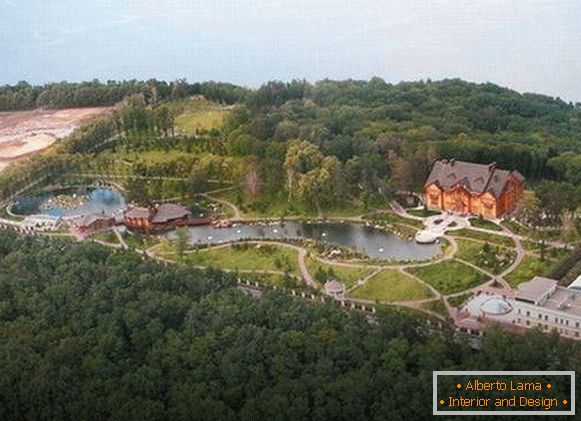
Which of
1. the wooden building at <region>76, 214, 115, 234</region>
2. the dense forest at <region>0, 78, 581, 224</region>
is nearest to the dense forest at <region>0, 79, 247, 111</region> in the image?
the dense forest at <region>0, 78, 581, 224</region>

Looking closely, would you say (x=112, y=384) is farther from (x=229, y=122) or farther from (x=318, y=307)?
(x=229, y=122)

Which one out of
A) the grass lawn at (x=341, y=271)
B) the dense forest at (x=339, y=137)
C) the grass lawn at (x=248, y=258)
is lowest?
the grass lawn at (x=341, y=271)

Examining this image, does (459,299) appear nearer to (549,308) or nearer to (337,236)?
(549,308)

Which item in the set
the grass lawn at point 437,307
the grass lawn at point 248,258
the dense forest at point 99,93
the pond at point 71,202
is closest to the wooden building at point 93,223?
the pond at point 71,202

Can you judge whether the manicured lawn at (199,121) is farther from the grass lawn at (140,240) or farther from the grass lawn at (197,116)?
the grass lawn at (140,240)

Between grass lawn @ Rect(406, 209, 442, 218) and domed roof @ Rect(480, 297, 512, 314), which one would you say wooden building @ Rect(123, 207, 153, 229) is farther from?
domed roof @ Rect(480, 297, 512, 314)

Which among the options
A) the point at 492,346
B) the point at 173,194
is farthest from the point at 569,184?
the point at 173,194
